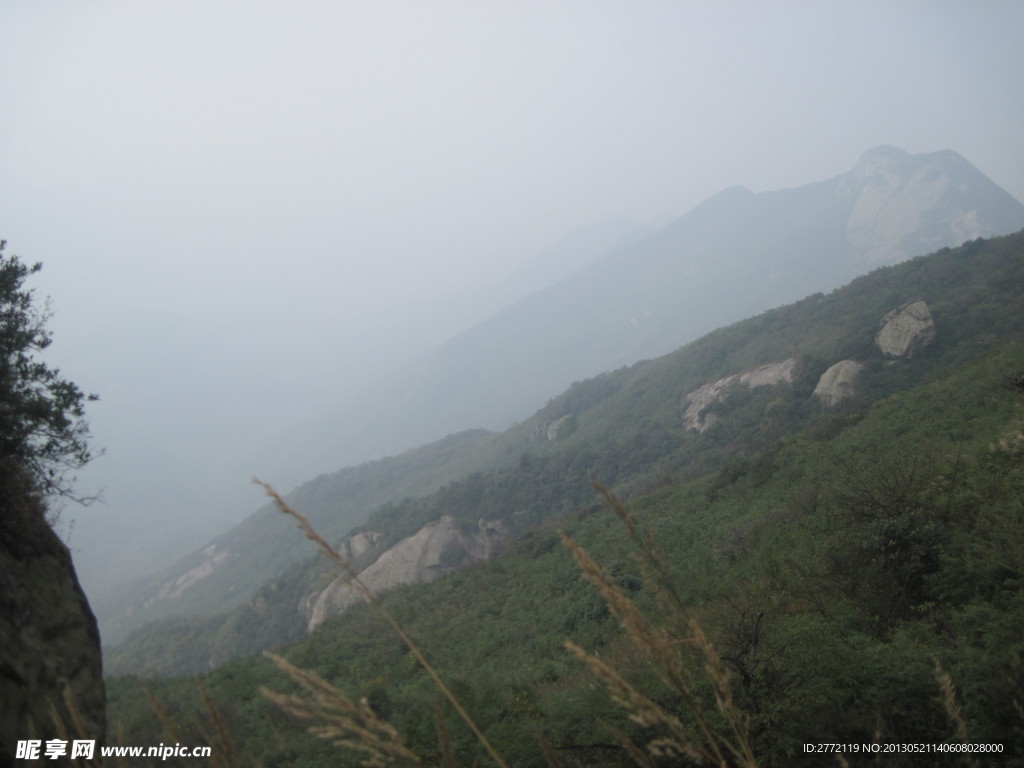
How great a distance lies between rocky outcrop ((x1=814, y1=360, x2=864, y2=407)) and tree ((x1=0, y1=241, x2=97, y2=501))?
27.0 m

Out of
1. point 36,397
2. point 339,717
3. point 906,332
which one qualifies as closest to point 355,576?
point 339,717

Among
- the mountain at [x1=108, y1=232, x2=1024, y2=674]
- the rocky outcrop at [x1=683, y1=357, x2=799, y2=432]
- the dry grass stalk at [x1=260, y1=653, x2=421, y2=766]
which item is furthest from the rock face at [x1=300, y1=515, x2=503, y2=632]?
the dry grass stalk at [x1=260, y1=653, x2=421, y2=766]

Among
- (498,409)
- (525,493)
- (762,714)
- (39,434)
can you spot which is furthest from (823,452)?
(498,409)

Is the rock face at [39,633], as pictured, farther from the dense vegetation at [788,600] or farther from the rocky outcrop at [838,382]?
the rocky outcrop at [838,382]

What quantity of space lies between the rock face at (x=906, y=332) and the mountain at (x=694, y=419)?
0.07 meters

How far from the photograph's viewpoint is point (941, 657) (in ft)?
11.5

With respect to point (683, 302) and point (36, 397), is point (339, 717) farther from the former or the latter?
point (683, 302)

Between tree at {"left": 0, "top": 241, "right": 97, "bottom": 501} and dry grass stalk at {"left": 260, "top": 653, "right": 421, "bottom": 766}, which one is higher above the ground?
tree at {"left": 0, "top": 241, "right": 97, "bottom": 501}

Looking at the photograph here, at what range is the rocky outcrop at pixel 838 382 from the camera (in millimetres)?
23672

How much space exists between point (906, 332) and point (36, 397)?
30403 mm

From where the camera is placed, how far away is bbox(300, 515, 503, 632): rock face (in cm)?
2988

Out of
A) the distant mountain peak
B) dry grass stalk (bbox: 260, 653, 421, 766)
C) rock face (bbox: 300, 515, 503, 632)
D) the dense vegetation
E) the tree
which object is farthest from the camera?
the distant mountain peak

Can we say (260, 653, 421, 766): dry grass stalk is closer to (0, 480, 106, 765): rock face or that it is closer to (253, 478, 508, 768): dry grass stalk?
(253, 478, 508, 768): dry grass stalk

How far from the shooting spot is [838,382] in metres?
24.3
